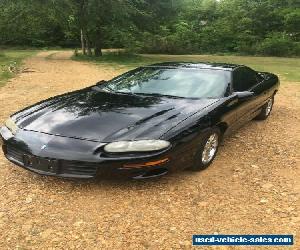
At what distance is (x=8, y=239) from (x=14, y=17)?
68.0 ft

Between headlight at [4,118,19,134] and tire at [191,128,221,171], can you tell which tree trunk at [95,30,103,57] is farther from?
tire at [191,128,221,171]

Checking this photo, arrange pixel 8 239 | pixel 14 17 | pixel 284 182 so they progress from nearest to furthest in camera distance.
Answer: pixel 8 239 < pixel 284 182 < pixel 14 17

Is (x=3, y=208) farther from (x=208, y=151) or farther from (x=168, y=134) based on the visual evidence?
(x=208, y=151)

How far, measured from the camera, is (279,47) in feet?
89.6

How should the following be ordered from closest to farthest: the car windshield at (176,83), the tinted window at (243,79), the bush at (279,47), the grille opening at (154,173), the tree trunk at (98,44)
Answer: the grille opening at (154,173) → the car windshield at (176,83) → the tinted window at (243,79) → the tree trunk at (98,44) → the bush at (279,47)

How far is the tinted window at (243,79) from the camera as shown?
227 inches

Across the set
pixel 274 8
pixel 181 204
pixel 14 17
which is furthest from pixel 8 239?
pixel 274 8

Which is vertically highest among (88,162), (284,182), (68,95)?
(68,95)

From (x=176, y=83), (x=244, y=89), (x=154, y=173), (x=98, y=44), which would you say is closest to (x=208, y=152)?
(x=154, y=173)

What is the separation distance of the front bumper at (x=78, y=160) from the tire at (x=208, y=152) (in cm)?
60

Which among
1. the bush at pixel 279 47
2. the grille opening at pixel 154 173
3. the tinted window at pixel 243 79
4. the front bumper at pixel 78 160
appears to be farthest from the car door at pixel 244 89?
the bush at pixel 279 47

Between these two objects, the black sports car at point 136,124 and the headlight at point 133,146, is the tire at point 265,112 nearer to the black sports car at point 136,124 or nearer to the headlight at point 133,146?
the black sports car at point 136,124

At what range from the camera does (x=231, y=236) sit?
348cm

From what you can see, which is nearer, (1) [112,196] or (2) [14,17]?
(1) [112,196]
